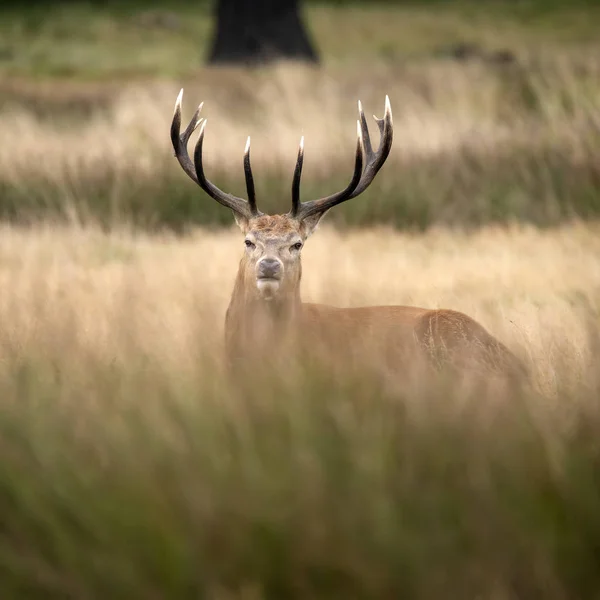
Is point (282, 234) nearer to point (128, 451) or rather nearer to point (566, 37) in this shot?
point (128, 451)

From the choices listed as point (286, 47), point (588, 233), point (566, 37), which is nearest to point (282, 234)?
point (588, 233)

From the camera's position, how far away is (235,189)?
11086 mm

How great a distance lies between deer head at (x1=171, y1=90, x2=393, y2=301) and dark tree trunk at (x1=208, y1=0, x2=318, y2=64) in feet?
44.2

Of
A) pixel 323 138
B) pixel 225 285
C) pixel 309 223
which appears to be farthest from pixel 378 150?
pixel 323 138

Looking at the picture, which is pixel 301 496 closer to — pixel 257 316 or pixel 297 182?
pixel 257 316

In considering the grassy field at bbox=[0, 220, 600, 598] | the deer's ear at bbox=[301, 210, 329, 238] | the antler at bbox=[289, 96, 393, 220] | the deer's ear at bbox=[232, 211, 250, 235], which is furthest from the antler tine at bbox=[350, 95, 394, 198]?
the grassy field at bbox=[0, 220, 600, 598]

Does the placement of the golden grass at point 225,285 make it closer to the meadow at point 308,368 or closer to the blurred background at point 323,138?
the meadow at point 308,368

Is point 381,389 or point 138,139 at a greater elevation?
point 138,139

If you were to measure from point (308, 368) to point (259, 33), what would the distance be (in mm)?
16970

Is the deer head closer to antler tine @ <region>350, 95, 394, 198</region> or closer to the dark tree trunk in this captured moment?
antler tine @ <region>350, 95, 394, 198</region>

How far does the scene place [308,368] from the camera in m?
3.68

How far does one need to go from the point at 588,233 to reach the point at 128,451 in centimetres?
726

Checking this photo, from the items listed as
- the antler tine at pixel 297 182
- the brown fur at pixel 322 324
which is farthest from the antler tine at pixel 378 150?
the brown fur at pixel 322 324

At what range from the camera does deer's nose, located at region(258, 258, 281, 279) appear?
5.88m
